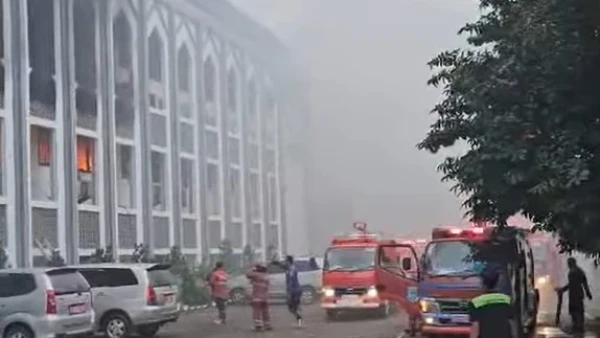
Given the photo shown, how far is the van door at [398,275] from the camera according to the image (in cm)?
1816

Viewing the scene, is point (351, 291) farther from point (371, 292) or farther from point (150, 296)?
point (150, 296)

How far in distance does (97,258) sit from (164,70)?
9104 mm

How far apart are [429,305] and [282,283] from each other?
42.3ft

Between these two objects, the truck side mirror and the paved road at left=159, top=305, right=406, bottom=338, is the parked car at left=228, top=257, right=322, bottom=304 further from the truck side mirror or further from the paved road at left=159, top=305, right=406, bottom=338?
the truck side mirror

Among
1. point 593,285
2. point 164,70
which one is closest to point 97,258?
point 164,70

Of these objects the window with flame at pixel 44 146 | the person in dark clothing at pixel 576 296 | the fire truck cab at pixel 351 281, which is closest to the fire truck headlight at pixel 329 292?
the fire truck cab at pixel 351 281

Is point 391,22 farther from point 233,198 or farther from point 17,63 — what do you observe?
point 17,63

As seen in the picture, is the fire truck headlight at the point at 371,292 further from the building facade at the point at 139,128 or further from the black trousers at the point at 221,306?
the building facade at the point at 139,128

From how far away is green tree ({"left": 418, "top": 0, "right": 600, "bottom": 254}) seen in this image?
10547mm

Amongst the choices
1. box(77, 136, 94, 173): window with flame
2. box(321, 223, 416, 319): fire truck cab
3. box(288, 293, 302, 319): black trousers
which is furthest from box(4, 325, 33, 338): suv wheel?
box(77, 136, 94, 173): window with flame

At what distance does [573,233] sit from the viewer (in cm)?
1138

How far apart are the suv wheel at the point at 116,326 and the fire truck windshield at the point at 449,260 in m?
5.28

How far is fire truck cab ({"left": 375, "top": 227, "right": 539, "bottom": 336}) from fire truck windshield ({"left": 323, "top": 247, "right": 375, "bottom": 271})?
15.8ft

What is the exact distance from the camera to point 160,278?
61.6 feet
